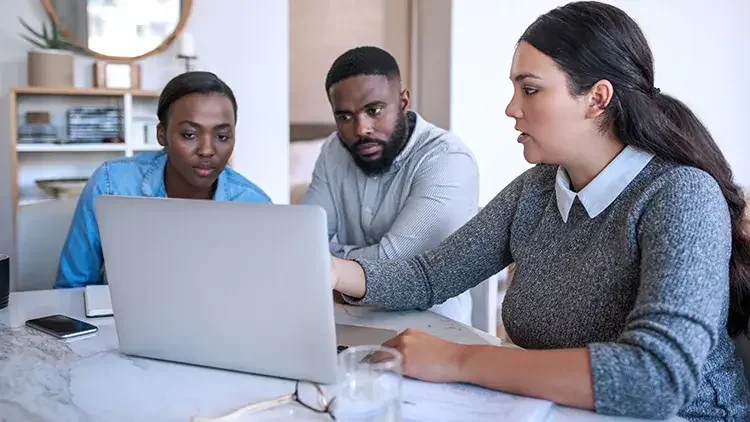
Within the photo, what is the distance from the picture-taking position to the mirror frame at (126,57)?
2.83 m

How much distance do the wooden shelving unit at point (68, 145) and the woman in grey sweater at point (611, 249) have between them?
1831 mm

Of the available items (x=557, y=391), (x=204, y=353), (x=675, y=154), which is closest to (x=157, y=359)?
(x=204, y=353)

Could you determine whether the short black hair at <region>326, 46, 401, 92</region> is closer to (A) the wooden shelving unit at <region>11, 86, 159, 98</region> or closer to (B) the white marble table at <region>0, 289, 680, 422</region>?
(B) the white marble table at <region>0, 289, 680, 422</region>

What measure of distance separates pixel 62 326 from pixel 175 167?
0.69 meters

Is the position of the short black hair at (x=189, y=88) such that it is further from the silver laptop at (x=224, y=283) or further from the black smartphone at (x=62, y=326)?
the silver laptop at (x=224, y=283)

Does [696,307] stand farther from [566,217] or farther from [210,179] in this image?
[210,179]

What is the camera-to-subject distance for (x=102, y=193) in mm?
1780

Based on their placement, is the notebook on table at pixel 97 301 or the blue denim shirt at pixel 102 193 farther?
the blue denim shirt at pixel 102 193

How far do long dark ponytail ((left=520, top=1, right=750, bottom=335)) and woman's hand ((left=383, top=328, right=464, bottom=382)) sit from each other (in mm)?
435

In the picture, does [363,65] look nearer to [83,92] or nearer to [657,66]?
[83,92]

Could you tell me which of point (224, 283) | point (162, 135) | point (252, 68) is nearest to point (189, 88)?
point (162, 135)

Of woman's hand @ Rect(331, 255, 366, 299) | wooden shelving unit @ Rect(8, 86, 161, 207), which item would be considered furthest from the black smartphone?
wooden shelving unit @ Rect(8, 86, 161, 207)

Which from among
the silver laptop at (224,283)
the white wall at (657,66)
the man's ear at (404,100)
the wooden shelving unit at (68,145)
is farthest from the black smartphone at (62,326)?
the white wall at (657,66)

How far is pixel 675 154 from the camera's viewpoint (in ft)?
3.56
